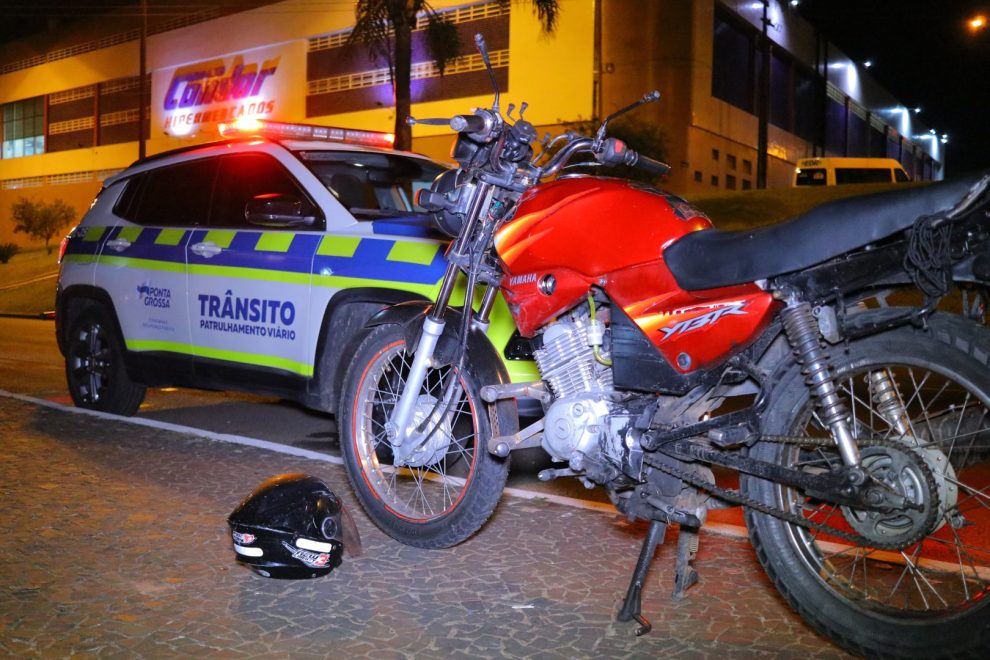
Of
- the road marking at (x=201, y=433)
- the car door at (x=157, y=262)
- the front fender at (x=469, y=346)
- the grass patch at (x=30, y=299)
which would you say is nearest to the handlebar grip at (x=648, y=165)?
the front fender at (x=469, y=346)

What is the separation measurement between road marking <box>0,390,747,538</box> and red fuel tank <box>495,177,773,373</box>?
168 cm

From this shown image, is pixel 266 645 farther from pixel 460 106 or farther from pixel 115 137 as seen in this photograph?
pixel 115 137

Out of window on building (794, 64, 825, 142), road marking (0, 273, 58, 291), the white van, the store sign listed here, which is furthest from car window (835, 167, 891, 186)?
road marking (0, 273, 58, 291)

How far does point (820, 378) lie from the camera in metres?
3.02

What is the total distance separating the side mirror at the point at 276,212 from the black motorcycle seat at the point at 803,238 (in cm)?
332

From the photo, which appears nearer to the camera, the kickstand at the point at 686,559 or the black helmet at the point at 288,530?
the kickstand at the point at 686,559

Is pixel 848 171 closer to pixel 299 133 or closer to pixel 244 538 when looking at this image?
pixel 299 133

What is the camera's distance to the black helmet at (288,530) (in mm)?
3918

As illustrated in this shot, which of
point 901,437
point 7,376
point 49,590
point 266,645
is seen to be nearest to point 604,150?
point 901,437

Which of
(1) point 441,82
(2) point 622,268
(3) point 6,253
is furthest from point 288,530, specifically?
(3) point 6,253

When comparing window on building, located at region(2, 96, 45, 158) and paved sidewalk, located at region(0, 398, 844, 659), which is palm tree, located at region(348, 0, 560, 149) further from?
window on building, located at region(2, 96, 45, 158)

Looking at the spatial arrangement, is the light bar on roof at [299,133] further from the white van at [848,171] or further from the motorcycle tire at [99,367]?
the white van at [848,171]

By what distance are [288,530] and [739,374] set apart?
1800mm

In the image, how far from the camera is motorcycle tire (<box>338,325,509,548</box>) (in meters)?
4.03
